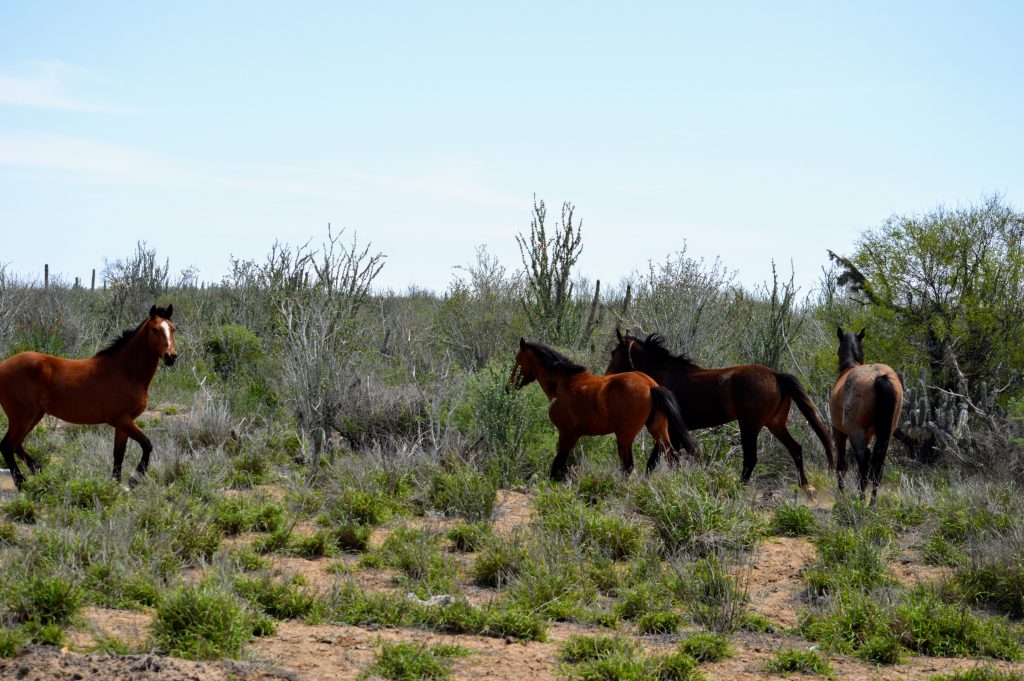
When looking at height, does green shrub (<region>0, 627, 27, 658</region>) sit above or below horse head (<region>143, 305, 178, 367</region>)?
below

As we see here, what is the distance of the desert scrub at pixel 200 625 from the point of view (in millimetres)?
5656

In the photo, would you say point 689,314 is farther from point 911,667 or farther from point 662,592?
point 911,667

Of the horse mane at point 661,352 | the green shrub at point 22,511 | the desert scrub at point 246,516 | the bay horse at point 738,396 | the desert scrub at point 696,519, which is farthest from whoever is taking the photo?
the horse mane at point 661,352

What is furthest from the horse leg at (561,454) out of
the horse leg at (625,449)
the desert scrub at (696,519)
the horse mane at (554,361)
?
the desert scrub at (696,519)

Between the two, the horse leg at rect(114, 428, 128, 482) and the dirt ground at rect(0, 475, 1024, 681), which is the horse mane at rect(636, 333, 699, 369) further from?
the horse leg at rect(114, 428, 128, 482)

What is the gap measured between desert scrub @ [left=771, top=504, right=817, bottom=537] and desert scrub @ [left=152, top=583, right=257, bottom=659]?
4915 mm

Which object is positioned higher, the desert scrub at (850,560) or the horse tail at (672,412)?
the horse tail at (672,412)

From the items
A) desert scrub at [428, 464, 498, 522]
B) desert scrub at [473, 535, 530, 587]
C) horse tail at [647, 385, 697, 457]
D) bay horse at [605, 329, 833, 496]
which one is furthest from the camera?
bay horse at [605, 329, 833, 496]

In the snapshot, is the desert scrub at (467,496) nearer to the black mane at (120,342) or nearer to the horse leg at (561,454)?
the horse leg at (561,454)

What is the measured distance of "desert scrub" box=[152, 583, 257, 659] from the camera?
5.66 m

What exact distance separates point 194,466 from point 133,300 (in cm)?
1898

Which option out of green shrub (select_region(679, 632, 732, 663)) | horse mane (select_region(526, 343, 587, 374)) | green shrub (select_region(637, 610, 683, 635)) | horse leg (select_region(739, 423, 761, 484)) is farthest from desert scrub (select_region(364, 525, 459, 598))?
horse leg (select_region(739, 423, 761, 484))

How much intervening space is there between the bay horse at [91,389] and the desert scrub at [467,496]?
3.16 meters

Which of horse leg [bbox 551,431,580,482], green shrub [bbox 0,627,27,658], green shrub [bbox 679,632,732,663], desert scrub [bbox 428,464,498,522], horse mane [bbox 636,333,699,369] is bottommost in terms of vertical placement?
green shrub [bbox 0,627,27,658]
